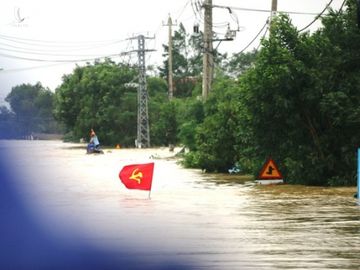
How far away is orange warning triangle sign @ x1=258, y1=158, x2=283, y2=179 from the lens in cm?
2565

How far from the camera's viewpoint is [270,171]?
84.7 feet

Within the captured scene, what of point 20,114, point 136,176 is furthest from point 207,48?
point 20,114

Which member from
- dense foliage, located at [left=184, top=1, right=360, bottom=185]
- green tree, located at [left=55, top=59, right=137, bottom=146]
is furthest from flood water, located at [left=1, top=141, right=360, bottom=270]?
green tree, located at [left=55, top=59, right=137, bottom=146]

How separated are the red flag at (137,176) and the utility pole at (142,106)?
51721mm

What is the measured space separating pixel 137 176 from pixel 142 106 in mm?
56011

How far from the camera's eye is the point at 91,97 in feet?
293

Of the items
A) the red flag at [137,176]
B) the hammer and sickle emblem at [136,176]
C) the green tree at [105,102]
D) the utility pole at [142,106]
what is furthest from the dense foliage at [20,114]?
the green tree at [105,102]

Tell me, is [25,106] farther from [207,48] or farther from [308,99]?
[207,48]

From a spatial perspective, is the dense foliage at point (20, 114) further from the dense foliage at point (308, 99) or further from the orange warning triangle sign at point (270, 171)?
the orange warning triangle sign at point (270, 171)

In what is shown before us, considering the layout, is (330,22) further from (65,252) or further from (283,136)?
(65,252)

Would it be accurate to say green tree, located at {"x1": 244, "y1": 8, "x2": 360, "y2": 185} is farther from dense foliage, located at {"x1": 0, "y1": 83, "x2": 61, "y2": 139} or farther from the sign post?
dense foliage, located at {"x1": 0, "y1": 83, "x2": 61, "y2": 139}

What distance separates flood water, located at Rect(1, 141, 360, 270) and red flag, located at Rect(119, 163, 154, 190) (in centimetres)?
35

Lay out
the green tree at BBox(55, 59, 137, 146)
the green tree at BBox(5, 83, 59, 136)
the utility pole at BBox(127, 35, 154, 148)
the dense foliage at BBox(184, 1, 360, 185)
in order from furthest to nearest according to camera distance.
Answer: the green tree at BBox(55, 59, 137, 146), the utility pole at BBox(127, 35, 154, 148), the dense foliage at BBox(184, 1, 360, 185), the green tree at BBox(5, 83, 59, 136)

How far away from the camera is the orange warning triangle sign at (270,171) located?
1010 inches
